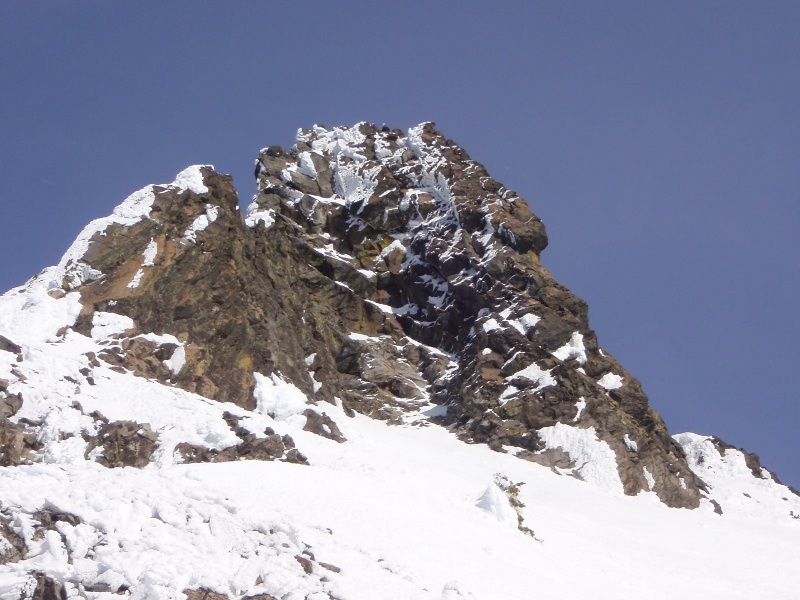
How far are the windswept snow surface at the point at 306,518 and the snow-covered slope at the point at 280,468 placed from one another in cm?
10

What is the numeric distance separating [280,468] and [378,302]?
45.2 meters

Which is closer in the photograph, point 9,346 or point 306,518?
point 306,518

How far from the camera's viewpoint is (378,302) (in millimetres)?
75750

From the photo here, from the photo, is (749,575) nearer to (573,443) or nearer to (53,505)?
(573,443)

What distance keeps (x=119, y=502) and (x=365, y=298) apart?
5183 cm

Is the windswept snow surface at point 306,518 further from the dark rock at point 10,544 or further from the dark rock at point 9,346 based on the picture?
the dark rock at point 9,346

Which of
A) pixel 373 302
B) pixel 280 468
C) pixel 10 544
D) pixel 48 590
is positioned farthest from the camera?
pixel 373 302

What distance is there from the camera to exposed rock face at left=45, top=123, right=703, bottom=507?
46.7 meters

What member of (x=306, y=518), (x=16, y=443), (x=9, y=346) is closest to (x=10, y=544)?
(x=306, y=518)

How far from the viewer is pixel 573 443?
5800cm

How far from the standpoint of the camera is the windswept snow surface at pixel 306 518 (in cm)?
2192

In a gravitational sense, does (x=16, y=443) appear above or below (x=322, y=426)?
below

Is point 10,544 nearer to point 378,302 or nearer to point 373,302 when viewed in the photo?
point 373,302

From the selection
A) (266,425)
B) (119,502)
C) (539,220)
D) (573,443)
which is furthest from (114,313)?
Answer: (539,220)
